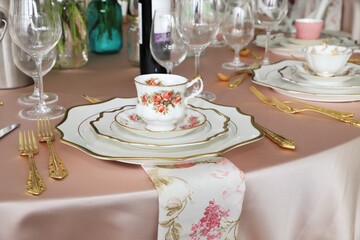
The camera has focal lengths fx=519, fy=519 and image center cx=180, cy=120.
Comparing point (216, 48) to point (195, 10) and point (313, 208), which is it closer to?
point (195, 10)

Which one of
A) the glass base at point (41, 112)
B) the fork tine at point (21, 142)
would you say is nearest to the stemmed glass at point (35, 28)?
the glass base at point (41, 112)

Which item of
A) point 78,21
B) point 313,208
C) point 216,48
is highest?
point 78,21

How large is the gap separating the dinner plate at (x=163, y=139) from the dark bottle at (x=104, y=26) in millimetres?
596

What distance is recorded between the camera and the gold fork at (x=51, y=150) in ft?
2.39

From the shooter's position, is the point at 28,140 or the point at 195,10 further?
the point at 195,10

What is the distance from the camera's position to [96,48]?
153cm

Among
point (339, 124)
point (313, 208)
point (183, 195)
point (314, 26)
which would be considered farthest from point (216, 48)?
point (183, 195)

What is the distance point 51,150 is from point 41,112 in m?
0.22

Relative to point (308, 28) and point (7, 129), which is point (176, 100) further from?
point (308, 28)

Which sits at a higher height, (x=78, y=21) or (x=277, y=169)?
(x=78, y=21)

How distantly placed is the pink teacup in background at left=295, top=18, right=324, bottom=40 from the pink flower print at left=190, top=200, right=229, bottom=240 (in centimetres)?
98

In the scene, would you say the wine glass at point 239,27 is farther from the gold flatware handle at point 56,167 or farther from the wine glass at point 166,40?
the gold flatware handle at point 56,167

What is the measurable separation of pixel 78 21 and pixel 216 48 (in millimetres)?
496

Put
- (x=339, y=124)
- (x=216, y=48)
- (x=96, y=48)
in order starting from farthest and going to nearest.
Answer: (x=216, y=48) < (x=96, y=48) < (x=339, y=124)
